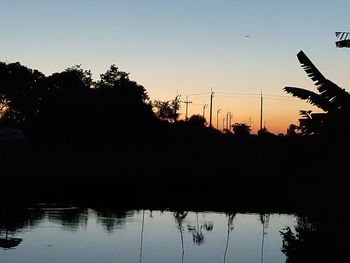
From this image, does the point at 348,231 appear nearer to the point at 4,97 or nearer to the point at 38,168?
the point at 38,168

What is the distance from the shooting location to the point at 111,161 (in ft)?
105

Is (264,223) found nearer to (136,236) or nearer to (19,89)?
(136,236)

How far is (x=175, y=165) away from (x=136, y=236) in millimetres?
15932

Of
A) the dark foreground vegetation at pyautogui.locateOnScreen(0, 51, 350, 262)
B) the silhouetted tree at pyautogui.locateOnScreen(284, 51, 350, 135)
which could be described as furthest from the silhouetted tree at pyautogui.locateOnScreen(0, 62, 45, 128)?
the silhouetted tree at pyautogui.locateOnScreen(284, 51, 350, 135)

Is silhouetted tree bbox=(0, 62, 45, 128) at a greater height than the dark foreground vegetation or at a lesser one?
greater

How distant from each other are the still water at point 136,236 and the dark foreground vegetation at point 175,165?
137 centimetres

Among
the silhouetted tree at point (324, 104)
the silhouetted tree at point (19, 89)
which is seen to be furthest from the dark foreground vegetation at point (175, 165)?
the silhouetted tree at point (19, 89)

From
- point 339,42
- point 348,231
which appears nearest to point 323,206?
point 348,231

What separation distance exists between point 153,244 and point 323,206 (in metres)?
7.31

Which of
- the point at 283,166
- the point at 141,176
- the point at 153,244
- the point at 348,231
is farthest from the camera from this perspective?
the point at 141,176

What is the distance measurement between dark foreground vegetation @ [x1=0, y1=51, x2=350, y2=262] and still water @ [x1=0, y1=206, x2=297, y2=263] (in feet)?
4.49

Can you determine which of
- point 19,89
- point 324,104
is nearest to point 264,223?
point 324,104

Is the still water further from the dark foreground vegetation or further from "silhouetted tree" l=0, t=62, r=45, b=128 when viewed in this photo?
"silhouetted tree" l=0, t=62, r=45, b=128

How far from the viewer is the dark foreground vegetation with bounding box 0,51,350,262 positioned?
691 centimetres
